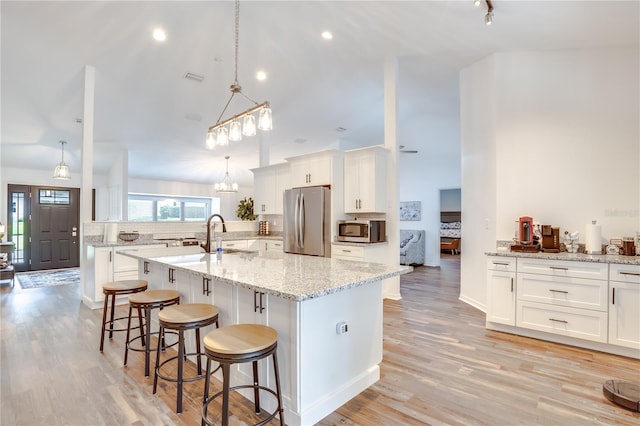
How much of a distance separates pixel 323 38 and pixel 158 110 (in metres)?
3.27

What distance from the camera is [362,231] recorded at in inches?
185

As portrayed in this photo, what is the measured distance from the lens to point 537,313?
327 cm

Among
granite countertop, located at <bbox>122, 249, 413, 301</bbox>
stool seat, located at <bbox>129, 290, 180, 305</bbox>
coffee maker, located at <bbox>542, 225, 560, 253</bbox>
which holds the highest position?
coffee maker, located at <bbox>542, 225, 560, 253</bbox>

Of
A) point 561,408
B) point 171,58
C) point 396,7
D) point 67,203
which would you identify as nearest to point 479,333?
point 561,408

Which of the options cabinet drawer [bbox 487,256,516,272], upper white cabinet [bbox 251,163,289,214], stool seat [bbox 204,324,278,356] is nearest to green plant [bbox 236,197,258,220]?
upper white cabinet [bbox 251,163,289,214]

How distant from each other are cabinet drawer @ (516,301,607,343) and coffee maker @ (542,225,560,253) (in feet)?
2.06

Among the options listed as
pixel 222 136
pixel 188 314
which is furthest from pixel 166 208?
pixel 188 314

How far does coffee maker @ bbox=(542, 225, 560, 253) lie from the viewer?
3479mm

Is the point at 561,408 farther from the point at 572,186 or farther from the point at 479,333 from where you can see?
the point at 572,186

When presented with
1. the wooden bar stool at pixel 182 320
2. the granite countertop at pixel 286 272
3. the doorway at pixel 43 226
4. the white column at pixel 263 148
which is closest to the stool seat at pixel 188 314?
the wooden bar stool at pixel 182 320

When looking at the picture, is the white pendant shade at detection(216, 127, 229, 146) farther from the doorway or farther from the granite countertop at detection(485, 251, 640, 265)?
the doorway

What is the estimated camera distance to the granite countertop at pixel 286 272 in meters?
1.75

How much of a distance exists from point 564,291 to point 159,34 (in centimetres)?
513

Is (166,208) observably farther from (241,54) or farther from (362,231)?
(362,231)
